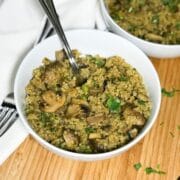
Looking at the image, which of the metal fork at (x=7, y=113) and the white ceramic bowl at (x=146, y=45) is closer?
the metal fork at (x=7, y=113)

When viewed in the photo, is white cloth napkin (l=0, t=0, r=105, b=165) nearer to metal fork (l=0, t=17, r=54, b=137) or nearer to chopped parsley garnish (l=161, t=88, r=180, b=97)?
metal fork (l=0, t=17, r=54, b=137)

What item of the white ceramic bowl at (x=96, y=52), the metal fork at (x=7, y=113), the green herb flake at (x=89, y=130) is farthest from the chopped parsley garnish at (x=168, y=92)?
the metal fork at (x=7, y=113)

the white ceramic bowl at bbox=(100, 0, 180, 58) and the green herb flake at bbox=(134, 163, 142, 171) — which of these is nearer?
the green herb flake at bbox=(134, 163, 142, 171)

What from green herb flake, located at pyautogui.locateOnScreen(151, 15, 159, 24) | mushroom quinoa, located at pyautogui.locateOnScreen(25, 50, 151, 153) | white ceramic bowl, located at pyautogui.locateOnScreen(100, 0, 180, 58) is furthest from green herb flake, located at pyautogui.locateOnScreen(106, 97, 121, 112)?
green herb flake, located at pyautogui.locateOnScreen(151, 15, 159, 24)

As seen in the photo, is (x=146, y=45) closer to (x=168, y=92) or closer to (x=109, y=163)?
(x=168, y=92)

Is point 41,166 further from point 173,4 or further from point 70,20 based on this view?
point 173,4

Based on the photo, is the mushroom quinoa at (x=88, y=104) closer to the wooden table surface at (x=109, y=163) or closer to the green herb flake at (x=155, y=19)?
the wooden table surface at (x=109, y=163)
